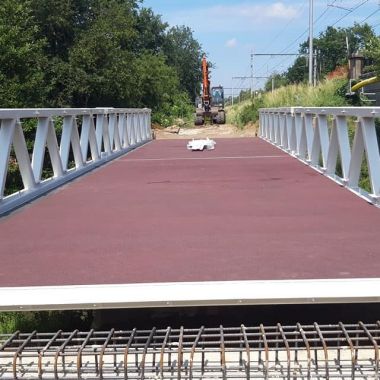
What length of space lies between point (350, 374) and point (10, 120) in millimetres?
4017

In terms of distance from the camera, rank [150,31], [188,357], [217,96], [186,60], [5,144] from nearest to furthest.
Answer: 1. [188,357]
2. [5,144]
3. [217,96]
4. [150,31]
5. [186,60]

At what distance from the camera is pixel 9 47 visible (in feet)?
67.3

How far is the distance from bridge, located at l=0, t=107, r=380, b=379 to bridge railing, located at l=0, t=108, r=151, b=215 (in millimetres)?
23

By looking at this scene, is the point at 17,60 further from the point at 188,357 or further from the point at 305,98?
the point at 188,357

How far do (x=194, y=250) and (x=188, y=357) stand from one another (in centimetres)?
115

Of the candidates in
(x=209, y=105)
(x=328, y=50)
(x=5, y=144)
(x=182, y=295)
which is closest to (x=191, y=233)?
(x=182, y=295)

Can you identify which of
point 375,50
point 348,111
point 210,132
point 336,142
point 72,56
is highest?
point 72,56

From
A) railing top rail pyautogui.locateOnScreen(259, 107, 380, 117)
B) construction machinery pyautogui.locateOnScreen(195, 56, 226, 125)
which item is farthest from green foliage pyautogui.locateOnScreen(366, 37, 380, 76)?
construction machinery pyautogui.locateOnScreen(195, 56, 226, 125)

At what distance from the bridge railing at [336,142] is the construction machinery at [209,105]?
1944 cm

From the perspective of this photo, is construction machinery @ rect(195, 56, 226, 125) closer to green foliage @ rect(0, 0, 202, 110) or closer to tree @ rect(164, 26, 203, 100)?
green foliage @ rect(0, 0, 202, 110)

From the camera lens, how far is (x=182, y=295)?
2.86m

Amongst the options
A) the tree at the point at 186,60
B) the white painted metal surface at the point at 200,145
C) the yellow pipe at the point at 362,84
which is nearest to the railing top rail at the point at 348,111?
the white painted metal surface at the point at 200,145

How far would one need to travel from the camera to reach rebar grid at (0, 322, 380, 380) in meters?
2.40

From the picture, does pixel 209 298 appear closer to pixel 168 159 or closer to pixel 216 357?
pixel 216 357
